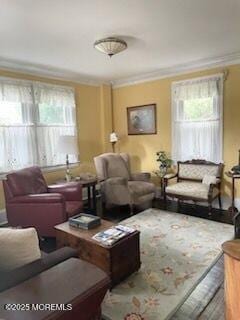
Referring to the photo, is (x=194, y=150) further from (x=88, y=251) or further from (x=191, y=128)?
(x=88, y=251)

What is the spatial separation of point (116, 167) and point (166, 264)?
8.10ft

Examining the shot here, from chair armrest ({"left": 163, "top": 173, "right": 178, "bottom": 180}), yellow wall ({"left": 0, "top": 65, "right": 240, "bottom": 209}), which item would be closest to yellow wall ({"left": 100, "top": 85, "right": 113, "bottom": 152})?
yellow wall ({"left": 0, "top": 65, "right": 240, "bottom": 209})

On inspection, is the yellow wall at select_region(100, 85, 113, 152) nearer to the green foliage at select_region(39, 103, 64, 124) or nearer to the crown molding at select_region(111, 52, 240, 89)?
the crown molding at select_region(111, 52, 240, 89)

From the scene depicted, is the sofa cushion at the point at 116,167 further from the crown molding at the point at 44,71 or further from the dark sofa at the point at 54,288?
the dark sofa at the point at 54,288

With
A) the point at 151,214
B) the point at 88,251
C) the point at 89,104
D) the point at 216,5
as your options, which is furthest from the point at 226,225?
the point at 89,104

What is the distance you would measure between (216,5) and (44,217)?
3.02m

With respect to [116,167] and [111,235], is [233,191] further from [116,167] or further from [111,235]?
[111,235]

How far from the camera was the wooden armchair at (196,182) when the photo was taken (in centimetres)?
398

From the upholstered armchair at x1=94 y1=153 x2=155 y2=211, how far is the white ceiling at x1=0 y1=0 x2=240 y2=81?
179cm

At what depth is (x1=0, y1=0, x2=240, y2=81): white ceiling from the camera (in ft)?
7.84

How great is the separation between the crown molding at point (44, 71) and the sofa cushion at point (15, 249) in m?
3.40

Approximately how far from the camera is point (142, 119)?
536 cm

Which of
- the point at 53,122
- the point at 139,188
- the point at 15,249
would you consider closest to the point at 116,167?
the point at 139,188

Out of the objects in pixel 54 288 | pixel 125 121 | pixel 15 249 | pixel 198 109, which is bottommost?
pixel 54 288
